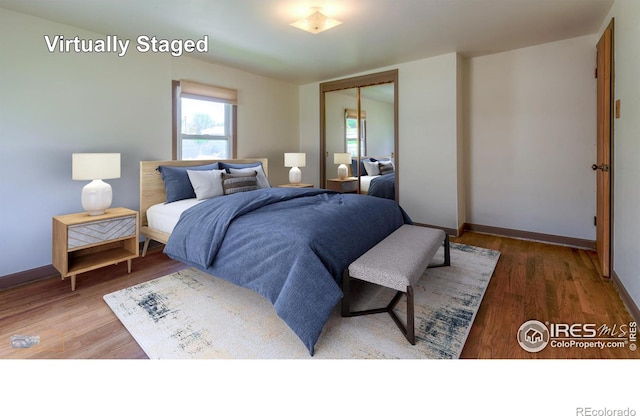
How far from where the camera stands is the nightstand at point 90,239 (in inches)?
98.0

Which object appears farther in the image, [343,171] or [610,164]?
[343,171]

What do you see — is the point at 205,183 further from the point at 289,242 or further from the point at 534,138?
the point at 534,138

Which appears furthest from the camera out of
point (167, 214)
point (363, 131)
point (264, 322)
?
point (363, 131)

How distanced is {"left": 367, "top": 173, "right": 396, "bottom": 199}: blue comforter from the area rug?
6.63ft

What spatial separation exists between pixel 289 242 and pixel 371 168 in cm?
322

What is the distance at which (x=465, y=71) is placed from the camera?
414 centimetres

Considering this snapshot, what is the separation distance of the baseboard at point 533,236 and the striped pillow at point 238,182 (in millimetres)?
2929

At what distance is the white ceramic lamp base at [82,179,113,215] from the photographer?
2.67 meters

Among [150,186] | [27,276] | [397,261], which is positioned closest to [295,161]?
[150,186]

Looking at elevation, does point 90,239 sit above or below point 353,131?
below

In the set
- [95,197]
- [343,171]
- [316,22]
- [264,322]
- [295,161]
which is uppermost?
[316,22]

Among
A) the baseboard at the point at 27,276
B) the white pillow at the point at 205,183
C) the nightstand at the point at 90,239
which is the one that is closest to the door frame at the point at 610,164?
the white pillow at the point at 205,183

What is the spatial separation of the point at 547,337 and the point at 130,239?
131 inches

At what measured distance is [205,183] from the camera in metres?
3.30
